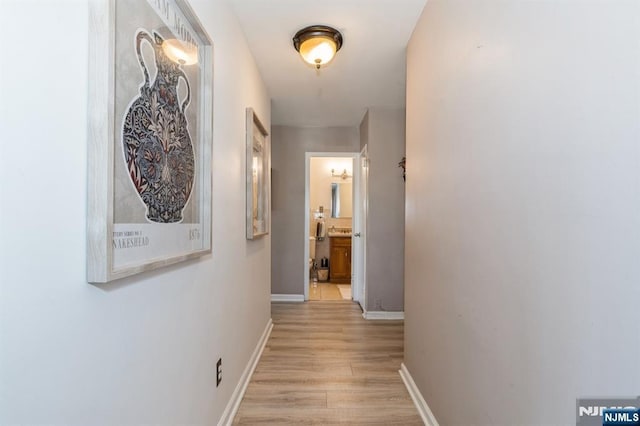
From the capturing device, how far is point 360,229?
14.3ft

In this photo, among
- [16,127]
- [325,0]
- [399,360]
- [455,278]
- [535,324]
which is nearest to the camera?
[16,127]

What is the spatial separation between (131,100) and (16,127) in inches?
12.4

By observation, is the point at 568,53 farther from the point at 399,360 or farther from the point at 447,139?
the point at 399,360

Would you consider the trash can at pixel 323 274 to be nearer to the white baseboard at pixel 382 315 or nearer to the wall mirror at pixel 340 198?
the wall mirror at pixel 340 198

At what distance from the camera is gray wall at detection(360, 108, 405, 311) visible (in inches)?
144

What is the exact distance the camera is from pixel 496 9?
1.10m

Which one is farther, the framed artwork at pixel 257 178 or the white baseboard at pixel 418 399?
the framed artwork at pixel 257 178

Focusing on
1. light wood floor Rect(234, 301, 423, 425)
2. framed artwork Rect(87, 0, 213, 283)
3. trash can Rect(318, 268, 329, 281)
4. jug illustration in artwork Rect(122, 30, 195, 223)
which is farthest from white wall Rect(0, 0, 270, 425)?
trash can Rect(318, 268, 329, 281)

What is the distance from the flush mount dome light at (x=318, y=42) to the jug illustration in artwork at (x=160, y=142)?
1.23 m

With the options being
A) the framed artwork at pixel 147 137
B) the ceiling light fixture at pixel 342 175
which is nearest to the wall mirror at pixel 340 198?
the ceiling light fixture at pixel 342 175

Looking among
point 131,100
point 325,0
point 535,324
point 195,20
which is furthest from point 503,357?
point 325,0

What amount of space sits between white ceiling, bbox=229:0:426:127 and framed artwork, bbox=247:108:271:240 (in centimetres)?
56

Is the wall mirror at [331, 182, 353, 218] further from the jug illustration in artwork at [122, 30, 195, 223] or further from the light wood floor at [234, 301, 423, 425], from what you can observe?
the jug illustration in artwork at [122, 30, 195, 223]

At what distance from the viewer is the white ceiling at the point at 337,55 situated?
190 cm
